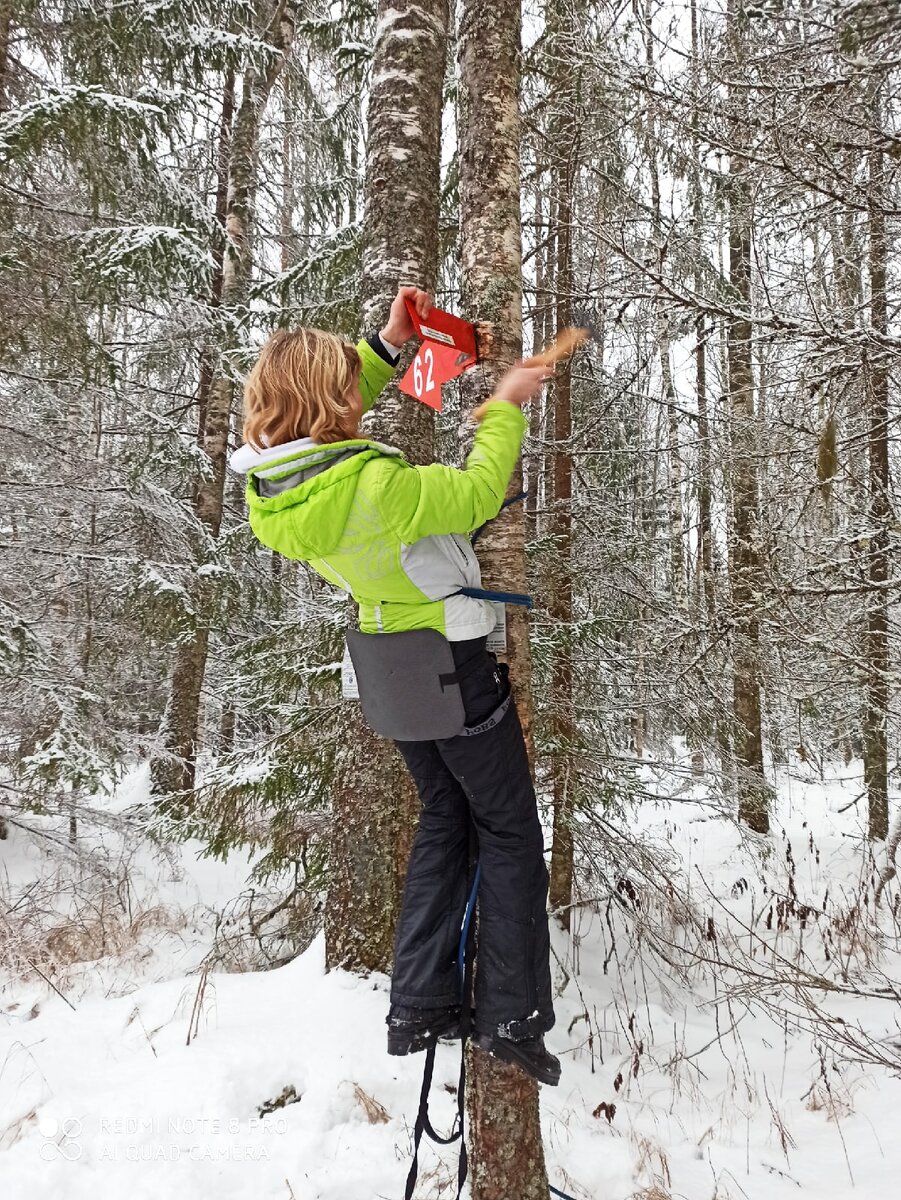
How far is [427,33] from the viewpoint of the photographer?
3.65 meters

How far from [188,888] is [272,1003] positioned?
177 inches

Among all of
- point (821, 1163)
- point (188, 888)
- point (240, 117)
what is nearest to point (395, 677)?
point (821, 1163)

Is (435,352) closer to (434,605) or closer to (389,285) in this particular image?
(434,605)

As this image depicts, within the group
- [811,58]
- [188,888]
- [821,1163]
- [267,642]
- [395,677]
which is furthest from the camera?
[188,888]

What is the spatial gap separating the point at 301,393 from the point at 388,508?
0.43 m

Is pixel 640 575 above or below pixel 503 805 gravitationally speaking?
above

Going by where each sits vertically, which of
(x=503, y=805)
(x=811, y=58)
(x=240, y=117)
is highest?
(x=240, y=117)

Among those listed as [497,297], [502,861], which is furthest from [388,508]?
[502,861]

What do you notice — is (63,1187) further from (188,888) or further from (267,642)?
(188,888)

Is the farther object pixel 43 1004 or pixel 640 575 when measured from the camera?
pixel 640 575

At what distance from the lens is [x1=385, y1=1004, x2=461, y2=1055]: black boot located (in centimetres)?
209

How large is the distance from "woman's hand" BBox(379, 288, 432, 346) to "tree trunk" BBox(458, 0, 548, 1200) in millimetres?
207

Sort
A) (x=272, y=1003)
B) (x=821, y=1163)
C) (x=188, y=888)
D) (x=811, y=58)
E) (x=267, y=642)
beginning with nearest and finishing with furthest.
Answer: (x=811, y=58), (x=821, y=1163), (x=272, y=1003), (x=267, y=642), (x=188, y=888)

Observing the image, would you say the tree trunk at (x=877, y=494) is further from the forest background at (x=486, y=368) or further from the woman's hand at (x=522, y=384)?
the woman's hand at (x=522, y=384)
